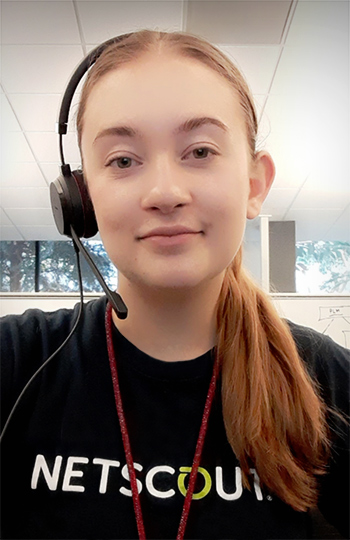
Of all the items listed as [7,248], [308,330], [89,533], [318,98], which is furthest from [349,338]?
[7,248]

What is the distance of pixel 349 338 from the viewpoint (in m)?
2.21

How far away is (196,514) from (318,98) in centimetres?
253

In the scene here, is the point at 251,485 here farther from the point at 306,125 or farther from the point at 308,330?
the point at 306,125

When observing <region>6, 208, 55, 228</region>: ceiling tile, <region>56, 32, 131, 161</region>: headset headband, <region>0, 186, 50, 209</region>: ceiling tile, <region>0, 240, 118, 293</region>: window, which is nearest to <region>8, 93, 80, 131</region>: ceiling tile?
<region>0, 186, 50, 209</region>: ceiling tile

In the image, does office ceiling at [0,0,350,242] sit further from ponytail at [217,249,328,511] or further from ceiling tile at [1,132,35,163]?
ponytail at [217,249,328,511]

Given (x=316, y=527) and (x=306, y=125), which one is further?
(x=306, y=125)

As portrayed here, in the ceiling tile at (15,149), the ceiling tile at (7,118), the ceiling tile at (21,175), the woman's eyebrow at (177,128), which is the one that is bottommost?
the woman's eyebrow at (177,128)

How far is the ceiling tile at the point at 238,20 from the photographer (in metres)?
1.83

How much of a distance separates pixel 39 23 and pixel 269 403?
192cm

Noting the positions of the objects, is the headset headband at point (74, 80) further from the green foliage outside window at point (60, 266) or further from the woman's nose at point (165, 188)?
the green foliage outside window at point (60, 266)

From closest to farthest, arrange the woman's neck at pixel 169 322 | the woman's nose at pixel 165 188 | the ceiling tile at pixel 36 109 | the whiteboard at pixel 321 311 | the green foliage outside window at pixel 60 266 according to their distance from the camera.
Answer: the woman's nose at pixel 165 188 → the woman's neck at pixel 169 322 → the whiteboard at pixel 321 311 → the ceiling tile at pixel 36 109 → the green foliage outside window at pixel 60 266

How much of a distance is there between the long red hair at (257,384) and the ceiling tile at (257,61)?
1.61 metres

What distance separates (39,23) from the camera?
1.95m

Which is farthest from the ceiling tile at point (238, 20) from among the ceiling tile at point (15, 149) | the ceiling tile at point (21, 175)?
the ceiling tile at point (21, 175)
